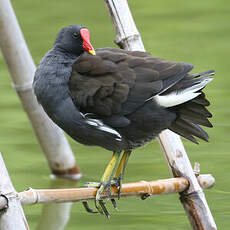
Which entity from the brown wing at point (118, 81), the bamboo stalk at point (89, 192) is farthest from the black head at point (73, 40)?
the bamboo stalk at point (89, 192)

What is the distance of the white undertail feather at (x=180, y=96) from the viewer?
3.68 metres

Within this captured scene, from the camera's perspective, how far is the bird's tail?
3.69m

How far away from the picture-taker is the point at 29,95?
5602mm

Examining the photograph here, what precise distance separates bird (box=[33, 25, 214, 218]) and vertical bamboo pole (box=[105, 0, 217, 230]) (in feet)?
0.97

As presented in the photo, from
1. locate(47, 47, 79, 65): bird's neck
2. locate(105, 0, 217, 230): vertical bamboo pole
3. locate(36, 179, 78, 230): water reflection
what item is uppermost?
locate(47, 47, 79, 65): bird's neck

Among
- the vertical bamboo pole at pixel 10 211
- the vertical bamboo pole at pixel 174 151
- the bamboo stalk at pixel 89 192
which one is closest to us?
the vertical bamboo pole at pixel 10 211

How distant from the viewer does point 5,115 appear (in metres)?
6.34

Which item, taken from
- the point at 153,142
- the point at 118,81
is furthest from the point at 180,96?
the point at 153,142

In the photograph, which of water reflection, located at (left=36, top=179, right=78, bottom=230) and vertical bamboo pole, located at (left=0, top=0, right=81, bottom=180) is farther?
vertical bamboo pole, located at (left=0, top=0, right=81, bottom=180)

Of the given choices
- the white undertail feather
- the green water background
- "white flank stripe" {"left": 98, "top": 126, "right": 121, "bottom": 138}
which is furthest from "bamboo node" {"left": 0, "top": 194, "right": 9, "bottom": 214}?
the green water background

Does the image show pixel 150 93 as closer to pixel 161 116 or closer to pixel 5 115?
pixel 161 116

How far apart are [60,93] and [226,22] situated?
4249 mm

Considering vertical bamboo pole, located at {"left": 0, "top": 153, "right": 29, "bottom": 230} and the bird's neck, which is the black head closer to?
the bird's neck

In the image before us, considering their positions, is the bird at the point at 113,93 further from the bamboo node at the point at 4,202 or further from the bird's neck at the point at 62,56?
the bamboo node at the point at 4,202
